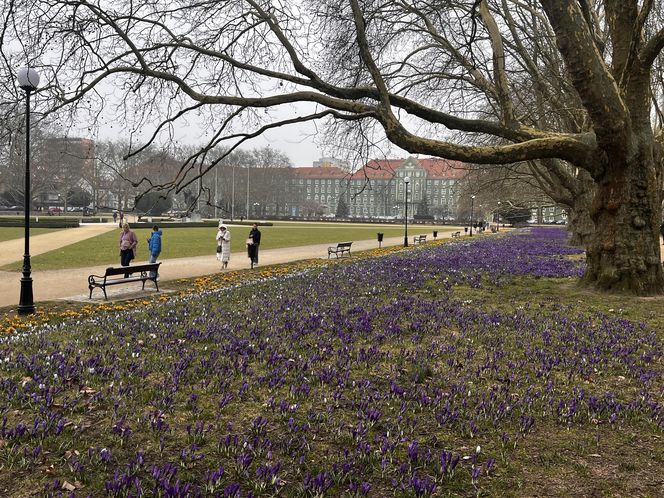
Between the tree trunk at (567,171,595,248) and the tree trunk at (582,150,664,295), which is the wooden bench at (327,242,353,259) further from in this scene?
the tree trunk at (582,150,664,295)

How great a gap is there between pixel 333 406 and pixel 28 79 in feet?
27.5

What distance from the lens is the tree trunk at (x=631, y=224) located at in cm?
913

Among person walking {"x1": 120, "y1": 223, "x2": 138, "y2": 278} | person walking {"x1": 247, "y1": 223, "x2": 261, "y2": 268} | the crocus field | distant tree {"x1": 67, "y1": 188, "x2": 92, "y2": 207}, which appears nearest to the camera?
the crocus field

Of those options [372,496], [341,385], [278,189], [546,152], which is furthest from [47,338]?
[278,189]

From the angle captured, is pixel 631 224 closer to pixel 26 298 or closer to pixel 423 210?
pixel 26 298

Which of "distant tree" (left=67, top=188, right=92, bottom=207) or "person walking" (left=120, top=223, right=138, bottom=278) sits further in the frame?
"distant tree" (left=67, top=188, right=92, bottom=207)

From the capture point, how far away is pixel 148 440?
3.23 meters

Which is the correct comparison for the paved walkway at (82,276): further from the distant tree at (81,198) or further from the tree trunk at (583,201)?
the distant tree at (81,198)

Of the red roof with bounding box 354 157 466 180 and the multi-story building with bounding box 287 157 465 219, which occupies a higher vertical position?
the multi-story building with bounding box 287 157 465 219

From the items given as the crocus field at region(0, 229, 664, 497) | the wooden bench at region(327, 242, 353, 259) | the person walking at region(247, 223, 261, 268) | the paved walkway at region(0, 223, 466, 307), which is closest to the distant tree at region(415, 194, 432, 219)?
the wooden bench at region(327, 242, 353, 259)

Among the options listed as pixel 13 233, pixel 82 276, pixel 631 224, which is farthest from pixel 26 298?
pixel 13 233

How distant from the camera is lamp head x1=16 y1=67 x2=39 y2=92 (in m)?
8.72

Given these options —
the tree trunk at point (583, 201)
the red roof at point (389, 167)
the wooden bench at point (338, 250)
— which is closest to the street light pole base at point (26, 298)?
the red roof at point (389, 167)

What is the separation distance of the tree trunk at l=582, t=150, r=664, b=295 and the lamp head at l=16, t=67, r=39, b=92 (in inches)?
408
